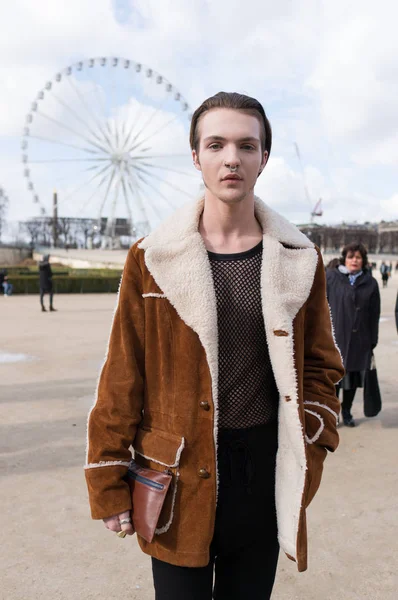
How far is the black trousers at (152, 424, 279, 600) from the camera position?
1448 mm

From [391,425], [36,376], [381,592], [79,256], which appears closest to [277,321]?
[381,592]

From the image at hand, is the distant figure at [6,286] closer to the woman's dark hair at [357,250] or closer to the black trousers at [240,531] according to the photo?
the woman's dark hair at [357,250]

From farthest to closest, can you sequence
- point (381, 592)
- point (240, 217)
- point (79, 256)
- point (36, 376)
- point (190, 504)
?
1. point (79, 256)
2. point (36, 376)
3. point (381, 592)
4. point (240, 217)
5. point (190, 504)

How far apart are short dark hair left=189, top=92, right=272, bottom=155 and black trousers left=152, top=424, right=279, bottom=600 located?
0.80 meters

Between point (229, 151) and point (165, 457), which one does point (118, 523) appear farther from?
point (229, 151)

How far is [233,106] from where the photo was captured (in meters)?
1.42

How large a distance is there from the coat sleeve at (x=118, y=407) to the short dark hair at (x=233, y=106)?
0.40 meters

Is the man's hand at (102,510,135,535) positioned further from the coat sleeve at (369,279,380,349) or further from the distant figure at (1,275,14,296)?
the distant figure at (1,275,14,296)

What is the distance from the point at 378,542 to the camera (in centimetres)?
284

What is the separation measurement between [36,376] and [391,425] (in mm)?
3954

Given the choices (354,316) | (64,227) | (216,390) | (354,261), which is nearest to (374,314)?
(354,316)

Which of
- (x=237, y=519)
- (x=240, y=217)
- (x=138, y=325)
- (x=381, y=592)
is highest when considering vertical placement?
(x=240, y=217)

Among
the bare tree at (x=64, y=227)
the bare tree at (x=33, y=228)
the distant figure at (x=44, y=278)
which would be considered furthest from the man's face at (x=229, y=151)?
the bare tree at (x=33, y=228)

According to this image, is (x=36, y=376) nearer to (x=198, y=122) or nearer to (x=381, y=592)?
(x=381, y=592)
